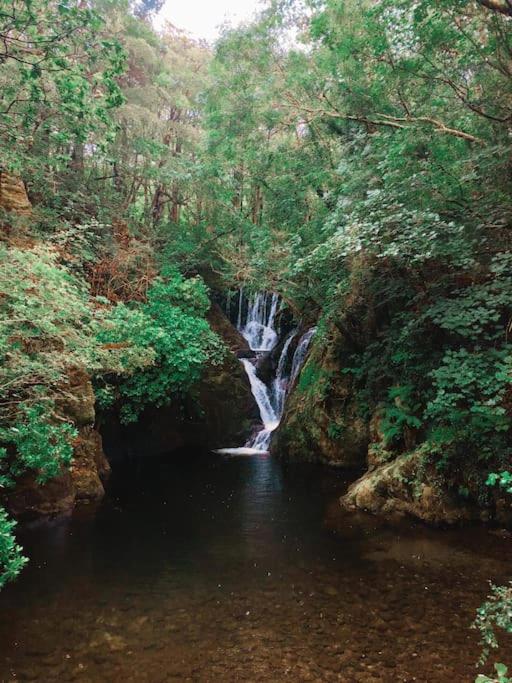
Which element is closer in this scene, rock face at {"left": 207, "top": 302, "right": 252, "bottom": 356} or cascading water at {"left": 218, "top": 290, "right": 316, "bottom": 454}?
cascading water at {"left": 218, "top": 290, "right": 316, "bottom": 454}

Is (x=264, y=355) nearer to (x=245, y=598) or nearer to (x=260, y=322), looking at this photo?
(x=260, y=322)

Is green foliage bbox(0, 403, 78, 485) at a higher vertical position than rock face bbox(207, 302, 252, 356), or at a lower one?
lower

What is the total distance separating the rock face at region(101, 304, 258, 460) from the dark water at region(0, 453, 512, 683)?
5.95 m

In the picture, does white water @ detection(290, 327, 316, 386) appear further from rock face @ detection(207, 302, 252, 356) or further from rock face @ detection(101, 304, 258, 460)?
rock face @ detection(207, 302, 252, 356)

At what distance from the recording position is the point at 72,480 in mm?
8242

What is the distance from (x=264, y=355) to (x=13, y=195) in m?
10.5

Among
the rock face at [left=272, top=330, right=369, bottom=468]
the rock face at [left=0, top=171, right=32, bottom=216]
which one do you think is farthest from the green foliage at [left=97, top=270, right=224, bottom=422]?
the rock face at [left=0, top=171, right=32, bottom=216]

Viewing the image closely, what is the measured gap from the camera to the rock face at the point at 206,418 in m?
14.0

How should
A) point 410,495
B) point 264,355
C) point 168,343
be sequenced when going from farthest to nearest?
point 264,355
point 168,343
point 410,495

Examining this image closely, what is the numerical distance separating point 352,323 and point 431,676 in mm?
7824

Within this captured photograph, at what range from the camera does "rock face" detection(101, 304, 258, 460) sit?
46.0 ft

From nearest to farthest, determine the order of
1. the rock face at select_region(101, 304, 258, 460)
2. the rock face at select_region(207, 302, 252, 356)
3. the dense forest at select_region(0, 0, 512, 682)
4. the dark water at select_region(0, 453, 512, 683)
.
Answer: the dark water at select_region(0, 453, 512, 683) → the dense forest at select_region(0, 0, 512, 682) → the rock face at select_region(101, 304, 258, 460) → the rock face at select_region(207, 302, 252, 356)

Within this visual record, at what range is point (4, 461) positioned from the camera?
6.62 meters

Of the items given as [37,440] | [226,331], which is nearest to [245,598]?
[37,440]
